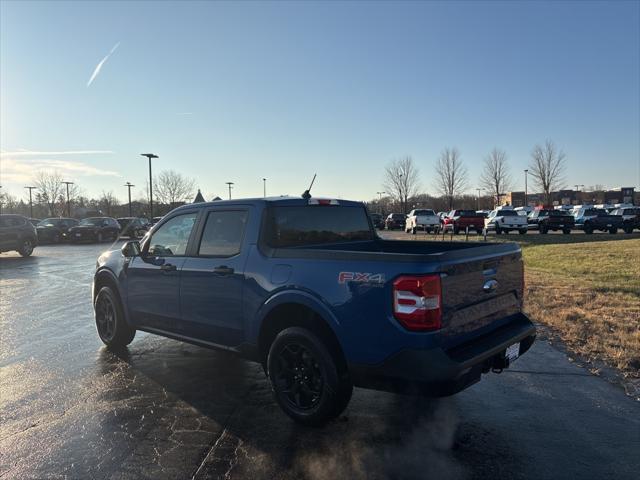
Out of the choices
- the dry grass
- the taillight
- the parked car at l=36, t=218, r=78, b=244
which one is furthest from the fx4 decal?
the parked car at l=36, t=218, r=78, b=244

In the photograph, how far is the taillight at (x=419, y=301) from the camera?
3.20m

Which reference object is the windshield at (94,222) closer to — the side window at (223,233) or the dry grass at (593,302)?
the dry grass at (593,302)

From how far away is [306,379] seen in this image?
155 inches

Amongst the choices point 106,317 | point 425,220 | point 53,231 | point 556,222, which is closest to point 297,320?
point 106,317

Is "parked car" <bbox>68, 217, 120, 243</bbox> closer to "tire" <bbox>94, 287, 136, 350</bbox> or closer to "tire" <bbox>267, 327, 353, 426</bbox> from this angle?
"tire" <bbox>94, 287, 136, 350</bbox>

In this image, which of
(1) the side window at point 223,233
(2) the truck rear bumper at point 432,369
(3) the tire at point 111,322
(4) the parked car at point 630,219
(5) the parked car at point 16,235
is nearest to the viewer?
(2) the truck rear bumper at point 432,369

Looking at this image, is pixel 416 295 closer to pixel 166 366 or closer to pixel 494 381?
pixel 494 381

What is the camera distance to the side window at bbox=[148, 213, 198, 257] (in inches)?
204

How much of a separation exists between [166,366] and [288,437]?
7.98 feet

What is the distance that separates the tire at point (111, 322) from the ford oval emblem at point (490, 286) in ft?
14.3

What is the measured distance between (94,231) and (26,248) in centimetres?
1112

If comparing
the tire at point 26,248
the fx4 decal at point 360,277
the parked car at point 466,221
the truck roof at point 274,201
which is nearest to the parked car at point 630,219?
the parked car at point 466,221

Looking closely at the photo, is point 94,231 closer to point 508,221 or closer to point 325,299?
point 508,221

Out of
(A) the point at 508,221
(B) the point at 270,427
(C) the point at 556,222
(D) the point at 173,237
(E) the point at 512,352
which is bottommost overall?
(B) the point at 270,427
